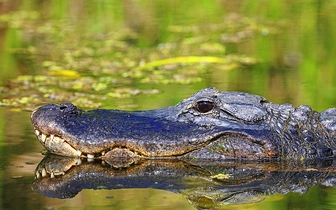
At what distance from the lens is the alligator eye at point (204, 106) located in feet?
20.7

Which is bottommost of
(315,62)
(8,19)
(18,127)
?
(18,127)

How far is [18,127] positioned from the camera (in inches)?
288

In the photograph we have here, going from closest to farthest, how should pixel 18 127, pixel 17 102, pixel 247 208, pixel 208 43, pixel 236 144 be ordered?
pixel 247 208 < pixel 236 144 < pixel 18 127 < pixel 17 102 < pixel 208 43

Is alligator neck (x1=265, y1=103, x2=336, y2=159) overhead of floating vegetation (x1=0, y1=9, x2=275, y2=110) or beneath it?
beneath

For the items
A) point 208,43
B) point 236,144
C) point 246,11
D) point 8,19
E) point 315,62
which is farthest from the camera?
point 246,11

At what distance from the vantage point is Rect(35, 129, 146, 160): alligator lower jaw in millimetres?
6117

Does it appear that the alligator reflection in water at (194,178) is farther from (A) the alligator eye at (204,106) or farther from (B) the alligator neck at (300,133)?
(A) the alligator eye at (204,106)

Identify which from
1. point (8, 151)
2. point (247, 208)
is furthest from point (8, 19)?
point (247, 208)

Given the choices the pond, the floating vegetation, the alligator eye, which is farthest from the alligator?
the floating vegetation

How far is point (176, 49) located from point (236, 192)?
19.8 ft

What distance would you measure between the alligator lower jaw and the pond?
0.27 feet

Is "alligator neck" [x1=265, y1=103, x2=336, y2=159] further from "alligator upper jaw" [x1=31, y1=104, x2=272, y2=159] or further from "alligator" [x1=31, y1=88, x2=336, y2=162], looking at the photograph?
"alligator upper jaw" [x1=31, y1=104, x2=272, y2=159]

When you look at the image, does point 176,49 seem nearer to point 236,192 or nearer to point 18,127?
point 18,127

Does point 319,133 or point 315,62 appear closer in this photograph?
point 319,133
